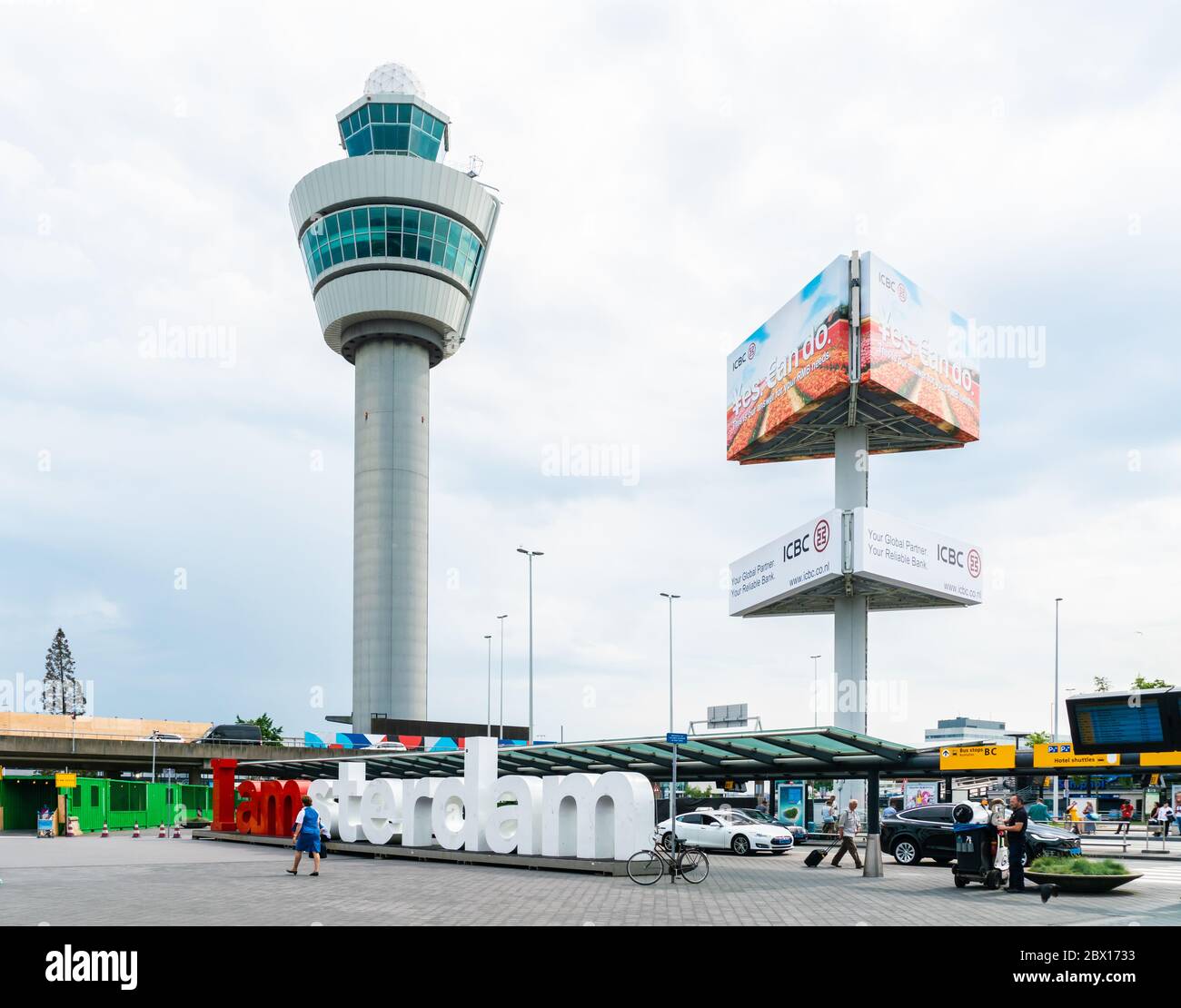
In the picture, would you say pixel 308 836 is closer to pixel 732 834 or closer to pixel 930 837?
pixel 732 834

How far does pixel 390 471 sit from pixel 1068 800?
4759cm

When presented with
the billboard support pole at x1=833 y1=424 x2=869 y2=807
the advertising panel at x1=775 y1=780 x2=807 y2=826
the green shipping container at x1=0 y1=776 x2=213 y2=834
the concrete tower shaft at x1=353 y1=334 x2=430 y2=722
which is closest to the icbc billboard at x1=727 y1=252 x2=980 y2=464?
the billboard support pole at x1=833 y1=424 x2=869 y2=807

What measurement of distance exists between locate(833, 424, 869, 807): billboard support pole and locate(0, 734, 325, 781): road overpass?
31319mm

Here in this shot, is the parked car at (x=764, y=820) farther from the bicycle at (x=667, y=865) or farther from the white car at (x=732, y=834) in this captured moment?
the bicycle at (x=667, y=865)

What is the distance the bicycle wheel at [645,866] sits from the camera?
22.1 m

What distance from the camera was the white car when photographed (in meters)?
32.8

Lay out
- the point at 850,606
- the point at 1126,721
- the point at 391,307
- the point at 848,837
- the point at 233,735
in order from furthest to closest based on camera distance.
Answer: the point at 233,735 < the point at 391,307 < the point at 850,606 < the point at 848,837 < the point at 1126,721

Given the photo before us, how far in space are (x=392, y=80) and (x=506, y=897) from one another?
74179 mm

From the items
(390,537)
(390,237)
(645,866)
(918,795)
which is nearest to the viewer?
(645,866)

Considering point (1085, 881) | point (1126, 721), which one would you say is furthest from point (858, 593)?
point (1085, 881)

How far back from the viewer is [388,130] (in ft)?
255

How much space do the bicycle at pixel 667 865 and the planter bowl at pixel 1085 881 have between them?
6270mm
